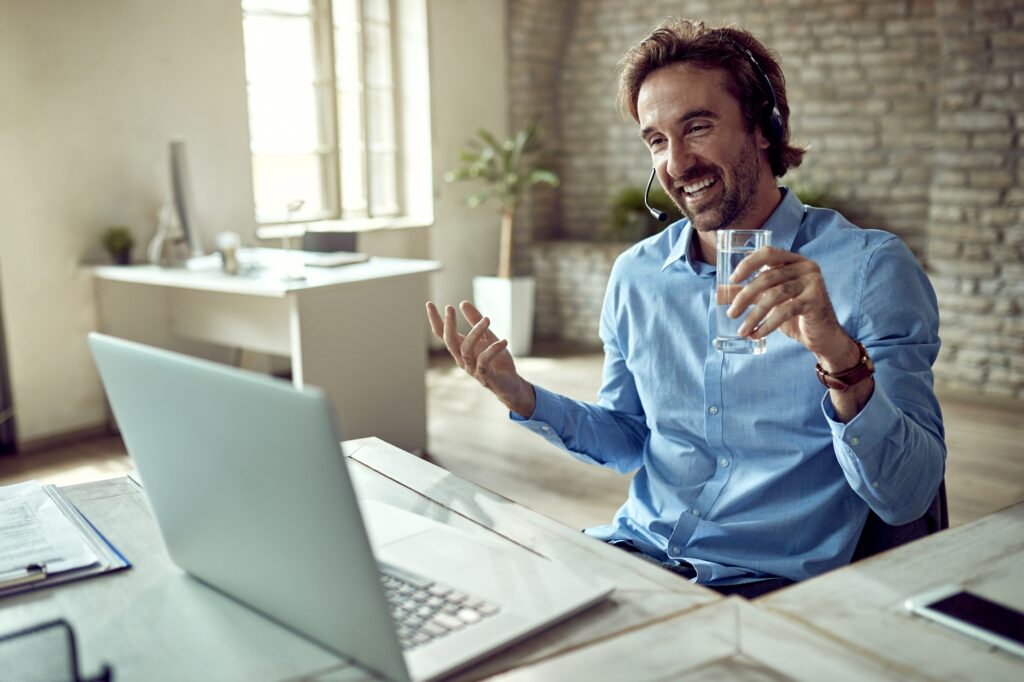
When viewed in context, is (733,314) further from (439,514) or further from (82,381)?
(82,381)

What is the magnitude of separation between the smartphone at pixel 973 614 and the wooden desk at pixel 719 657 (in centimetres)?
10

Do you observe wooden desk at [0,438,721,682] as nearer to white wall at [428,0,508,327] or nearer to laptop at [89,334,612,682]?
laptop at [89,334,612,682]

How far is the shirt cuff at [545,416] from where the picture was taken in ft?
4.90

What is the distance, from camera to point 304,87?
558 centimetres

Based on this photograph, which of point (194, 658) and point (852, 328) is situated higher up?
point (852, 328)

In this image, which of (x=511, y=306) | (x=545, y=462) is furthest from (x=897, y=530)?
(x=511, y=306)

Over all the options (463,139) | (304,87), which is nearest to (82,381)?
(304,87)

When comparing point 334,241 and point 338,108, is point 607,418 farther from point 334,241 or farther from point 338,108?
point 338,108

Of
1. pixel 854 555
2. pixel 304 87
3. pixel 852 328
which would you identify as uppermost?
pixel 304 87

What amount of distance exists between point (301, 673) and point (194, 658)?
0.11 metres

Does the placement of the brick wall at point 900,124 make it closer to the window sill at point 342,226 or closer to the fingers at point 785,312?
the window sill at point 342,226

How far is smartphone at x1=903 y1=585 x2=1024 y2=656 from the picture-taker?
83cm

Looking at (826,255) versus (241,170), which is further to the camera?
(241,170)

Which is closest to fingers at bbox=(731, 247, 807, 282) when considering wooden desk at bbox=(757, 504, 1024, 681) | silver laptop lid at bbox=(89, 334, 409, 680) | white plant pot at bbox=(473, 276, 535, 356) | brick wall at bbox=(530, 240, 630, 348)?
wooden desk at bbox=(757, 504, 1024, 681)
